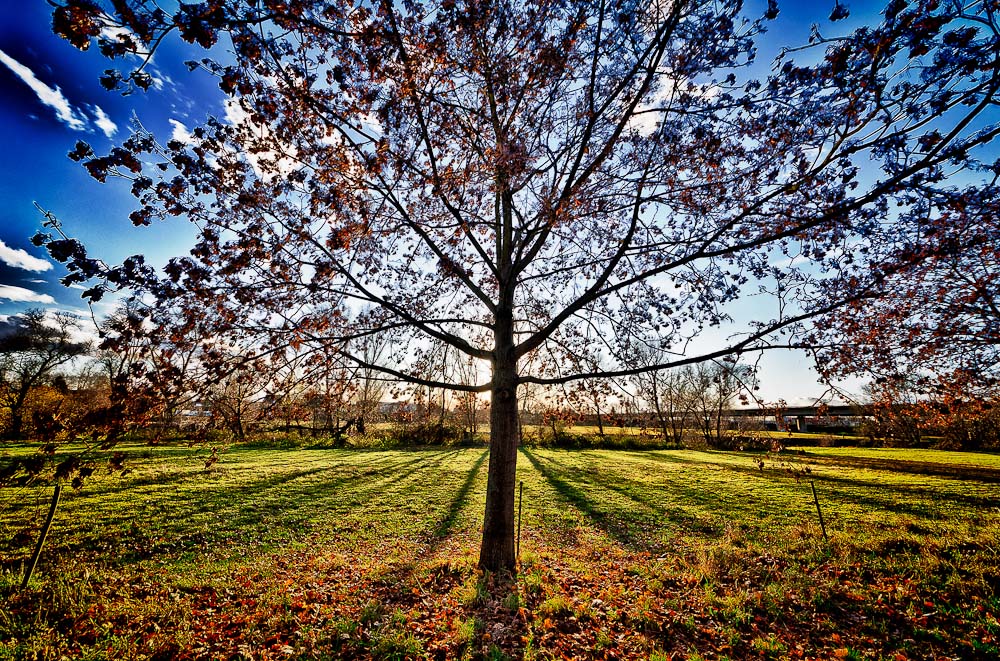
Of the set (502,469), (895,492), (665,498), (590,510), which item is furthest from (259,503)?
(895,492)

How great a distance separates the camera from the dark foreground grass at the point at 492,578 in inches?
178

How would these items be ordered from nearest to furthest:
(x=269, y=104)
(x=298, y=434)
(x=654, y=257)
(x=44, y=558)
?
(x=269, y=104) < (x=654, y=257) < (x=44, y=558) < (x=298, y=434)

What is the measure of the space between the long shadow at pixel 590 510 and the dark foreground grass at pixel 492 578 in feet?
0.38

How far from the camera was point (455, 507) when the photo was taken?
520 inches

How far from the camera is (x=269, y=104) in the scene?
4.92 m

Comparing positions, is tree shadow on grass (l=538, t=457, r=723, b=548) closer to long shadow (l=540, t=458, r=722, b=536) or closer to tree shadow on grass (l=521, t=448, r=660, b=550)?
long shadow (l=540, t=458, r=722, b=536)

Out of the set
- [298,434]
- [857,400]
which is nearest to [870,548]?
[857,400]

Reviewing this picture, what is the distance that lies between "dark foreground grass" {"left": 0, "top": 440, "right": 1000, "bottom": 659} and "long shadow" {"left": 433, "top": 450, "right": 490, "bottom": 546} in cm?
15

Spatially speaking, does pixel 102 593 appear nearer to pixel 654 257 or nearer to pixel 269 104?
pixel 269 104

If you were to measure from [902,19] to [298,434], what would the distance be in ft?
128

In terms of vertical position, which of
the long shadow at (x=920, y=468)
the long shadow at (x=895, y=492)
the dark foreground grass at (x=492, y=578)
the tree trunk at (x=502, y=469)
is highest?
the tree trunk at (x=502, y=469)

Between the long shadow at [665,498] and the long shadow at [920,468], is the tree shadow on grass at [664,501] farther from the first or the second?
the long shadow at [920,468]

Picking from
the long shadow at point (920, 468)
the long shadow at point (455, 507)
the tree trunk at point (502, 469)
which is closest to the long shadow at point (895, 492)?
the long shadow at point (920, 468)

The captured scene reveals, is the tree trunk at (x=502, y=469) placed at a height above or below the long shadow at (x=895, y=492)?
above
